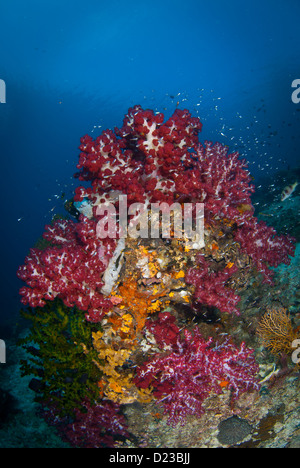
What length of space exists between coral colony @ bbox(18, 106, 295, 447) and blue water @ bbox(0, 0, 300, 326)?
125 ft

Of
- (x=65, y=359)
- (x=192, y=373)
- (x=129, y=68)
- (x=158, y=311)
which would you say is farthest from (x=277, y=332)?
(x=129, y=68)

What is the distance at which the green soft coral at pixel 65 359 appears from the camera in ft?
13.1

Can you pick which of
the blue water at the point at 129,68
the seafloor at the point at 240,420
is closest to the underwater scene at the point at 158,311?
the seafloor at the point at 240,420

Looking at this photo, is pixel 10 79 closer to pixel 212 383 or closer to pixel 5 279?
pixel 5 279

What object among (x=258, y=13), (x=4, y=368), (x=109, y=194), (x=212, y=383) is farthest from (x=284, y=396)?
(x=258, y=13)

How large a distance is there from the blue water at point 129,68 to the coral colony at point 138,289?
38.0 meters

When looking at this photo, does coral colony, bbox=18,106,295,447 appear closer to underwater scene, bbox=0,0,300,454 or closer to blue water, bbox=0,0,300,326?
underwater scene, bbox=0,0,300,454

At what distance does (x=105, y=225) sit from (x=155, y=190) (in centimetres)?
99

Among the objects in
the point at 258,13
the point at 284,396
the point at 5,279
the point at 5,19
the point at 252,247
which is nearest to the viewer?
the point at 284,396

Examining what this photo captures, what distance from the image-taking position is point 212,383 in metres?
3.96

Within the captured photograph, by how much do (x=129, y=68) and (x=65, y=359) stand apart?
74.9 m

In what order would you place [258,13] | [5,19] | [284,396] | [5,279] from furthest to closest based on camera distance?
[5,279]
[258,13]
[5,19]
[284,396]

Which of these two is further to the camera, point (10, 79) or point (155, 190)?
point (10, 79)

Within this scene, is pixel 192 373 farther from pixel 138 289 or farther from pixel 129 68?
pixel 129 68
